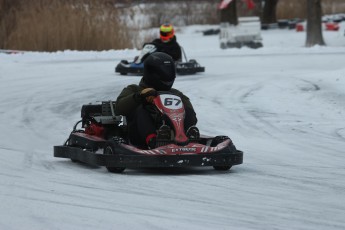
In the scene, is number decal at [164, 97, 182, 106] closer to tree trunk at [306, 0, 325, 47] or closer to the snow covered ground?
the snow covered ground

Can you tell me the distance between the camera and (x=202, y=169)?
27.7ft

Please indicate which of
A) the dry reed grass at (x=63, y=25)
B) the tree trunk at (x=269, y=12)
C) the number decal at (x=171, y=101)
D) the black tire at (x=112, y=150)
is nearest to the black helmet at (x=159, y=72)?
the number decal at (x=171, y=101)

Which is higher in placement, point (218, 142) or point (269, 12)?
point (218, 142)

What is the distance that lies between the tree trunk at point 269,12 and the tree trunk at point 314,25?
10594mm

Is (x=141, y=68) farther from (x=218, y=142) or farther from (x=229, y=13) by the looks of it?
(x=229, y=13)

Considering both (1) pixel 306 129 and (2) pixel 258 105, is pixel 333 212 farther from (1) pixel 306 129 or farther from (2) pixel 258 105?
(2) pixel 258 105

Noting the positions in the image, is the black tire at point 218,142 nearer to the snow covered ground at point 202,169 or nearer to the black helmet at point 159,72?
the snow covered ground at point 202,169

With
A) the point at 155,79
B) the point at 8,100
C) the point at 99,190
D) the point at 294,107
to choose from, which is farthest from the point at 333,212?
the point at 8,100

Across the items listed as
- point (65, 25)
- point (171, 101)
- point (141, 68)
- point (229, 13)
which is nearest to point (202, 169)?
point (171, 101)

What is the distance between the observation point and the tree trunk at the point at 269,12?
143ft

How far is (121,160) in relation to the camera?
7828 millimetres

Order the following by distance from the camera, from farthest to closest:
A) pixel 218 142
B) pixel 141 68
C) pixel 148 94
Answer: pixel 141 68, pixel 218 142, pixel 148 94

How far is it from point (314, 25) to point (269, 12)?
11633 mm

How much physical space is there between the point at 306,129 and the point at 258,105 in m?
2.87
